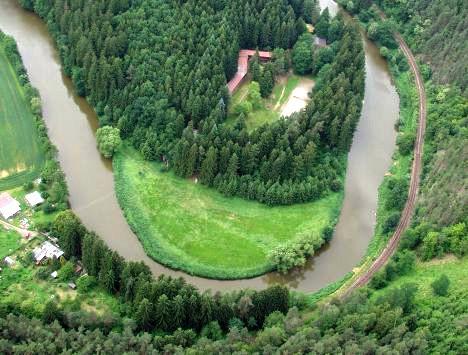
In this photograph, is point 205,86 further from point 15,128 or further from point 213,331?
point 213,331

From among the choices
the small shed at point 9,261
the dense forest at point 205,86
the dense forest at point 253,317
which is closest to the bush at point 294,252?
the dense forest at point 253,317

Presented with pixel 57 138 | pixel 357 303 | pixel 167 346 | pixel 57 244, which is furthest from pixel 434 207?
pixel 57 138

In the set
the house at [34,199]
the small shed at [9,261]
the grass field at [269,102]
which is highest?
the grass field at [269,102]

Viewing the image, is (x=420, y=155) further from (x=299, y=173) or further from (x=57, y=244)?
(x=57, y=244)

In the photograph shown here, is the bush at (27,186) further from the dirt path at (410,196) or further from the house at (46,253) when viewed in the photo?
the dirt path at (410,196)

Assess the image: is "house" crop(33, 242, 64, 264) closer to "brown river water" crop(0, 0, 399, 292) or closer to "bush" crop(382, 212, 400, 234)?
"brown river water" crop(0, 0, 399, 292)

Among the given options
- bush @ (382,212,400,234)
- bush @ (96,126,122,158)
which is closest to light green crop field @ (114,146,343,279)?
bush @ (96,126,122,158)
